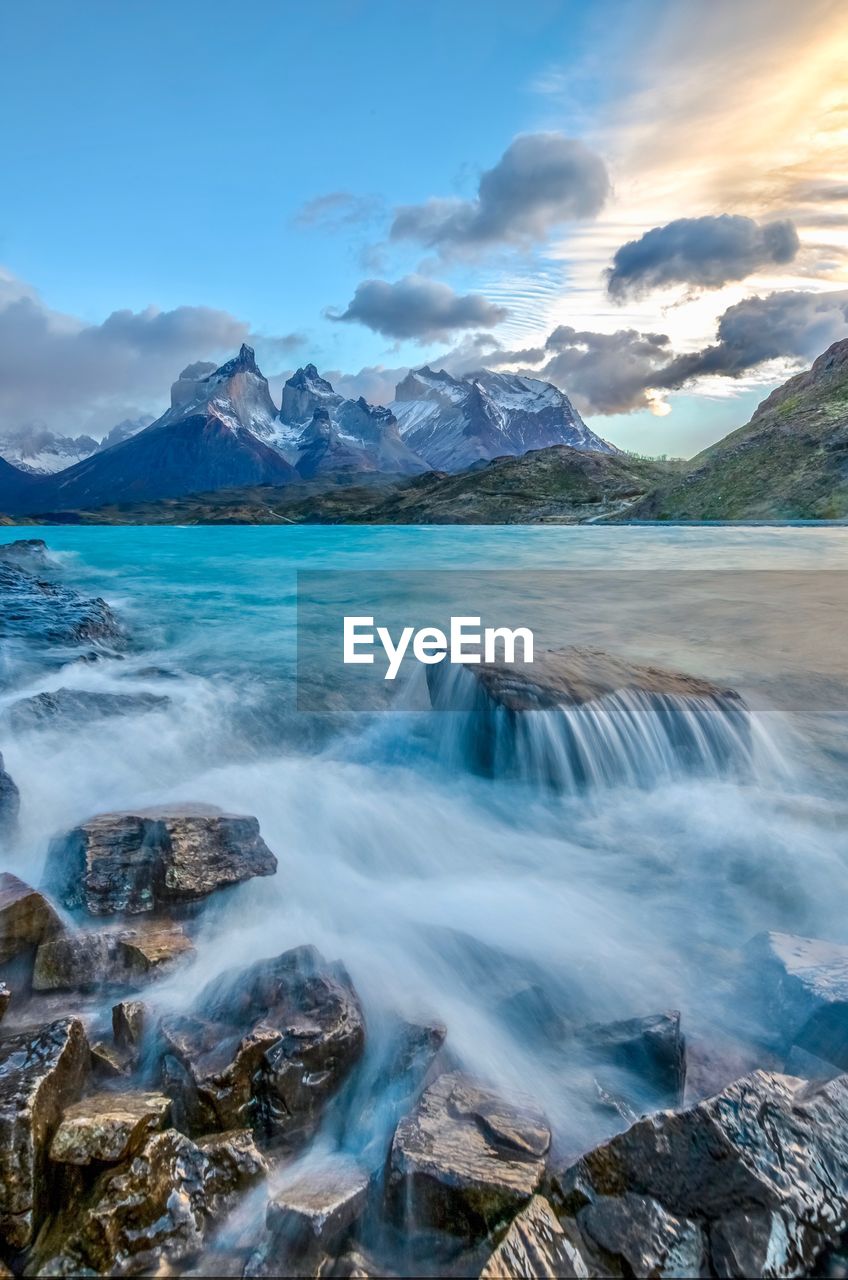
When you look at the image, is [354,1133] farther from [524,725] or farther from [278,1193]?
[524,725]

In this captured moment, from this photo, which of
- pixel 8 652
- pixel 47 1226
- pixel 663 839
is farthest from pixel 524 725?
pixel 8 652

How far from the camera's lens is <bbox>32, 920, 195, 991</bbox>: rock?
15.6 feet

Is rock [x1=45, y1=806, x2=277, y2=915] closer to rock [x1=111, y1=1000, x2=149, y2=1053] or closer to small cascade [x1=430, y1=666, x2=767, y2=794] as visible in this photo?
rock [x1=111, y1=1000, x2=149, y2=1053]

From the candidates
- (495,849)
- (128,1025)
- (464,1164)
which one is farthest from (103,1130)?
(495,849)

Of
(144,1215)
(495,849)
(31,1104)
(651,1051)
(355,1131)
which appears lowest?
(495,849)

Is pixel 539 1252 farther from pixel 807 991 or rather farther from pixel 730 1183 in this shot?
pixel 807 991

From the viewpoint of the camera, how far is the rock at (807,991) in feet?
13.9

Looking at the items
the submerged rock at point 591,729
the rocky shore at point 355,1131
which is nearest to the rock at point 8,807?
the rocky shore at point 355,1131

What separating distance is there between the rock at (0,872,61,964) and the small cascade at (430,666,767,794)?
5628 millimetres

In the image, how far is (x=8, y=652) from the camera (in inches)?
520

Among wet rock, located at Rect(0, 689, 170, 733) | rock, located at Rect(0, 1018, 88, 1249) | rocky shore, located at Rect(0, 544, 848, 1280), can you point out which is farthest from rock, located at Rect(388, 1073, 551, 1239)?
wet rock, located at Rect(0, 689, 170, 733)

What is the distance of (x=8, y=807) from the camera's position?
6.73 metres

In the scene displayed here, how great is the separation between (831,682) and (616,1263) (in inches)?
446

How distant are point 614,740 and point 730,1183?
20.0ft
